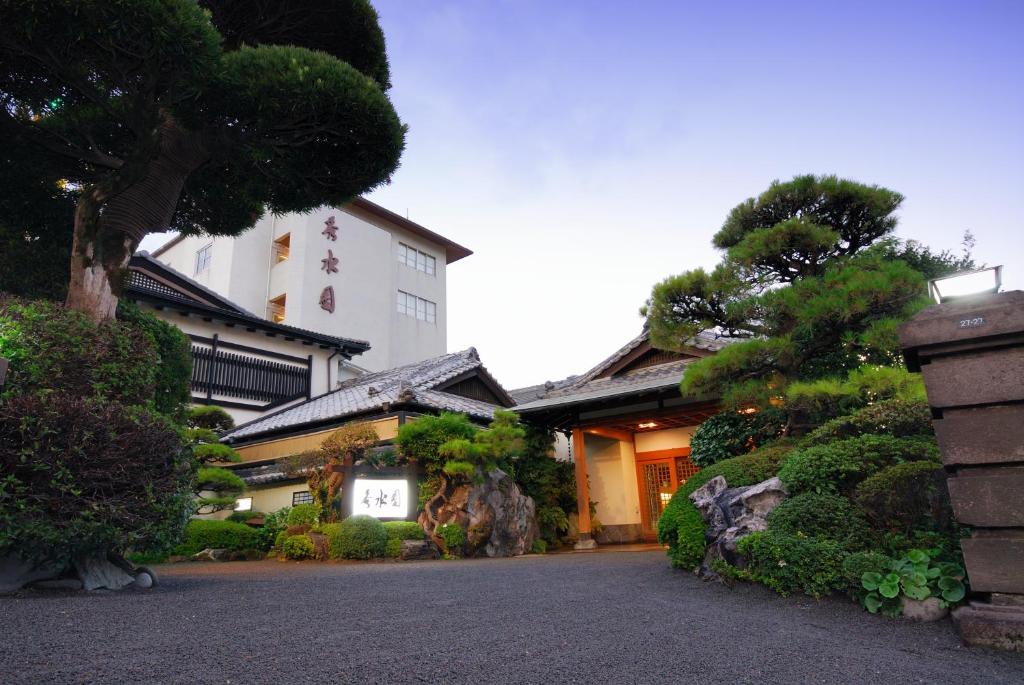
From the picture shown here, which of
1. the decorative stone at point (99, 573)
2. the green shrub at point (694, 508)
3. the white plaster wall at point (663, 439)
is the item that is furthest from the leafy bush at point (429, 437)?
the decorative stone at point (99, 573)

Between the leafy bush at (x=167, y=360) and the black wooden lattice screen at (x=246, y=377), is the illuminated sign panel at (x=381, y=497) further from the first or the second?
the black wooden lattice screen at (x=246, y=377)

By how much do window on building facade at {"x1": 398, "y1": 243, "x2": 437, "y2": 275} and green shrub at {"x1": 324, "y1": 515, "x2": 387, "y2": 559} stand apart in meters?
21.2

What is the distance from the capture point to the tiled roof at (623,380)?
13.2 meters

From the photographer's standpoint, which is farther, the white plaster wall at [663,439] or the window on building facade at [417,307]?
the window on building facade at [417,307]

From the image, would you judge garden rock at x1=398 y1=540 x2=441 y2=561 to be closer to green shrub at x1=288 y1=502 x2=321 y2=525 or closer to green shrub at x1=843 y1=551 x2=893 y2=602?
green shrub at x1=288 y1=502 x2=321 y2=525

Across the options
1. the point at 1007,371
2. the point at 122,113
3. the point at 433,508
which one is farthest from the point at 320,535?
the point at 1007,371

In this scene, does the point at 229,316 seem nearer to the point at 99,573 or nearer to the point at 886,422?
the point at 99,573

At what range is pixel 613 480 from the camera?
52.7ft

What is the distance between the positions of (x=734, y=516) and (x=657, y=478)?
9.83 meters

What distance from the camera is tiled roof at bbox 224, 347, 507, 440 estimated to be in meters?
14.1

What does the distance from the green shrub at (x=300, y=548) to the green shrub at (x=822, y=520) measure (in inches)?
330

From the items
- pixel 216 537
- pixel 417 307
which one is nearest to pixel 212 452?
pixel 216 537

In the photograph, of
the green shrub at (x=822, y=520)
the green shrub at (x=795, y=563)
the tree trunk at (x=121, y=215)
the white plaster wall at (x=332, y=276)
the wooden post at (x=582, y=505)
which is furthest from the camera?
the white plaster wall at (x=332, y=276)

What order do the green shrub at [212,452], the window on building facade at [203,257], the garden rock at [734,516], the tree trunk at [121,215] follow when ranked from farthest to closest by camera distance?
the window on building facade at [203,257]
the green shrub at [212,452]
the tree trunk at [121,215]
the garden rock at [734,516]
